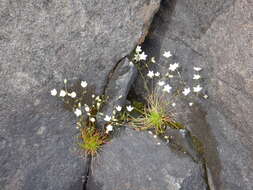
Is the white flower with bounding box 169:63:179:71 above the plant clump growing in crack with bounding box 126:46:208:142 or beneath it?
above

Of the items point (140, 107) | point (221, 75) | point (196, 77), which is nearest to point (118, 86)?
point (140, 107)

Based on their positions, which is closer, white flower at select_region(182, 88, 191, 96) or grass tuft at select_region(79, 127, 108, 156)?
grass tuft at select_region(79, 127, 108, 156)

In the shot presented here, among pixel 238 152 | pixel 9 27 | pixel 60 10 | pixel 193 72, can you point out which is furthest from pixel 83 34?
pixel 238 152

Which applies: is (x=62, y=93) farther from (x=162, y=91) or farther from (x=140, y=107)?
(x=162, y=91)

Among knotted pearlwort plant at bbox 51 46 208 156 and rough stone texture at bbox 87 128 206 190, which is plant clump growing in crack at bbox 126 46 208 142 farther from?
rough stone texture at bbox 87 128 206 190

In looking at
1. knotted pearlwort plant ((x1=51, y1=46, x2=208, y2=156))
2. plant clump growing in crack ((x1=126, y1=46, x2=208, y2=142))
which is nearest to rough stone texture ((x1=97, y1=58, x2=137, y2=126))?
knotted pearlwort plant ((x1=51, y1=46, x2=208, y2=156))

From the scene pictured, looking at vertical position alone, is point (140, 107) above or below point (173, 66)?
below

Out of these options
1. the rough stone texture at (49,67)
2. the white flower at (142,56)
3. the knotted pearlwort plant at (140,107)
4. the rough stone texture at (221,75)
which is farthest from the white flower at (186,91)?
the rough stone texture at (49,67)

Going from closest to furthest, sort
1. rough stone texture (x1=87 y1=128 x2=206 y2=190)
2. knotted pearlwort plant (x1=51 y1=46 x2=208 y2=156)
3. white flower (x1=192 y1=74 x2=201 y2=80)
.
Result: rough stone texture (x1=87 y1=128 x2=206 y2=190)
knotted pearlwort plant (x1=51 y1=46 x2=208 y2=156)
white flower (x1=192 y1=74 x2=201 y2=80)
